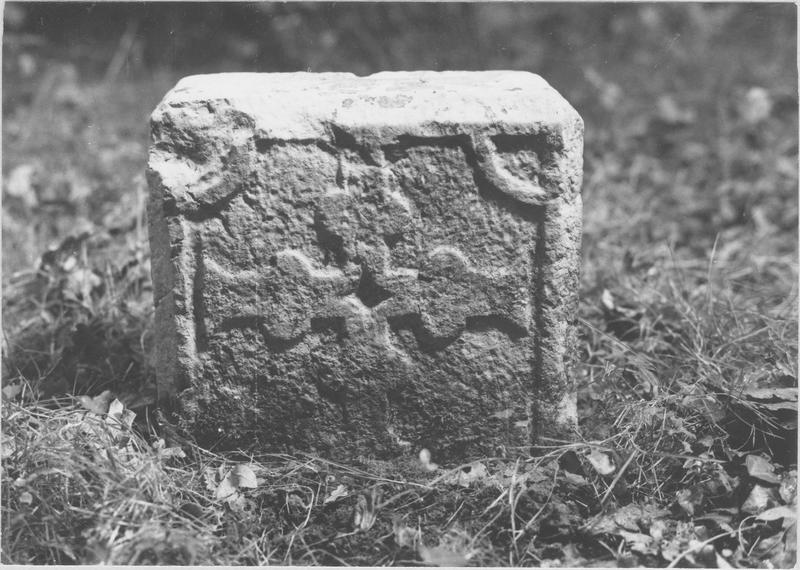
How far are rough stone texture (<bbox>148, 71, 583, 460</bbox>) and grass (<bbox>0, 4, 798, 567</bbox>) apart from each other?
11 cm

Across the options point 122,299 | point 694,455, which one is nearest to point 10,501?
point 122,299

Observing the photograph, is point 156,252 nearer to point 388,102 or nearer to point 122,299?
point 388,102

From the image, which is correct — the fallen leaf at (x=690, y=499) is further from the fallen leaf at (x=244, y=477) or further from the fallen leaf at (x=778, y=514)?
the fallen leaf at (x=244, y=477)

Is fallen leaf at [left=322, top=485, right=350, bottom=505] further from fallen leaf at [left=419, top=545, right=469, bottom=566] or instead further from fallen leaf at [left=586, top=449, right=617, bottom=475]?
fallen leaf at [left=586, top=449, right=617, bottom=475]

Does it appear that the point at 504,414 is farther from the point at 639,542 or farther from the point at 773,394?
the point at 773,394

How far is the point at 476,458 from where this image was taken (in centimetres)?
192

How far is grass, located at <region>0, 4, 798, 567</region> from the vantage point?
5.59 feet

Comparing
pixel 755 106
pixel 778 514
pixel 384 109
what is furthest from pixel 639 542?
pixel 755 106

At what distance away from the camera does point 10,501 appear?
5.61ft

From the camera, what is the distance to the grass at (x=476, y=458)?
5.59ft

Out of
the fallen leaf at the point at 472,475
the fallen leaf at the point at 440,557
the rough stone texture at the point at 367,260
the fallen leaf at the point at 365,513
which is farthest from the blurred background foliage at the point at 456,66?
the fallen leaf at the point at 440,557

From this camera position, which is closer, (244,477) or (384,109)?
(384,109)

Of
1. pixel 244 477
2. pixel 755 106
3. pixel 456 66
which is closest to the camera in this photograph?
pixel 244 477

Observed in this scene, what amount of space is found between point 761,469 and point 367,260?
873 millimetres
